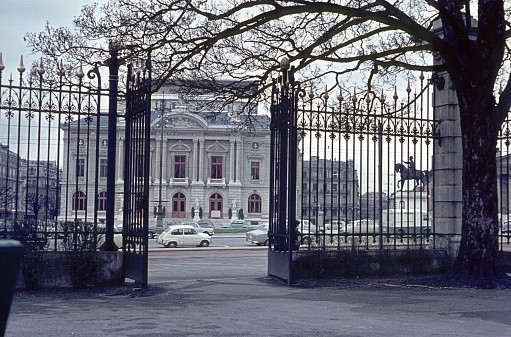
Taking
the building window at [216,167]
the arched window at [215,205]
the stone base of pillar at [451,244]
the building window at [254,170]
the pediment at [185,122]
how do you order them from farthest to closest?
the arched window at [215,205]
the building window at [216,167]
the building window at [254,170]
the pediment at [185,122]
the stone base of pillar at [451,244]

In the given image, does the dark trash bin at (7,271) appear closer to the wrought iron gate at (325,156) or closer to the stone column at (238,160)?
the wrought iron gate at (325,156)

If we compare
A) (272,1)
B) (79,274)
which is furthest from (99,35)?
(79,274)

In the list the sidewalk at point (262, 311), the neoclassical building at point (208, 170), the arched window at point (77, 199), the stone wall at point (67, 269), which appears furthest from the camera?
the neoclassical building at point (208, 170)

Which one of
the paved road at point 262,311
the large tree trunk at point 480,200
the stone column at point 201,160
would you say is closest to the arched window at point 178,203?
the stone column at point 201,160

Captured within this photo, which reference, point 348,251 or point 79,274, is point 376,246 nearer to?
point 348,251

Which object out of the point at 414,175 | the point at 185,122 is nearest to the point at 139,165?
the point at 414,175

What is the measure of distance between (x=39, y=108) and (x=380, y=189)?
248 inches

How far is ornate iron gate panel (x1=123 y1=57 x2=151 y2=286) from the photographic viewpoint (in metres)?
10.4

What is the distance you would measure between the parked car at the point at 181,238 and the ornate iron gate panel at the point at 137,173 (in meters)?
22.8

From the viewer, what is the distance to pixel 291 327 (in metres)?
7.15

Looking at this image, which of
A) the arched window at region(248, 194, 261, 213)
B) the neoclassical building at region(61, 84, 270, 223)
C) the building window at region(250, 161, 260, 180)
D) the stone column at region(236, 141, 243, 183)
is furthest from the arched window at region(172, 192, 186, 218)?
the building window at region(250, 161, 260, 180)

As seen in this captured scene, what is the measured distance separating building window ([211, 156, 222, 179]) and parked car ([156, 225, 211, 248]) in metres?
35.5

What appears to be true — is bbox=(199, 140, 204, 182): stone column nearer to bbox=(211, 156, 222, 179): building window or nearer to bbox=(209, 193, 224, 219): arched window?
bbox=(211, 156, 222, 179): building window

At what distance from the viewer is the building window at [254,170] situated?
229 feet
